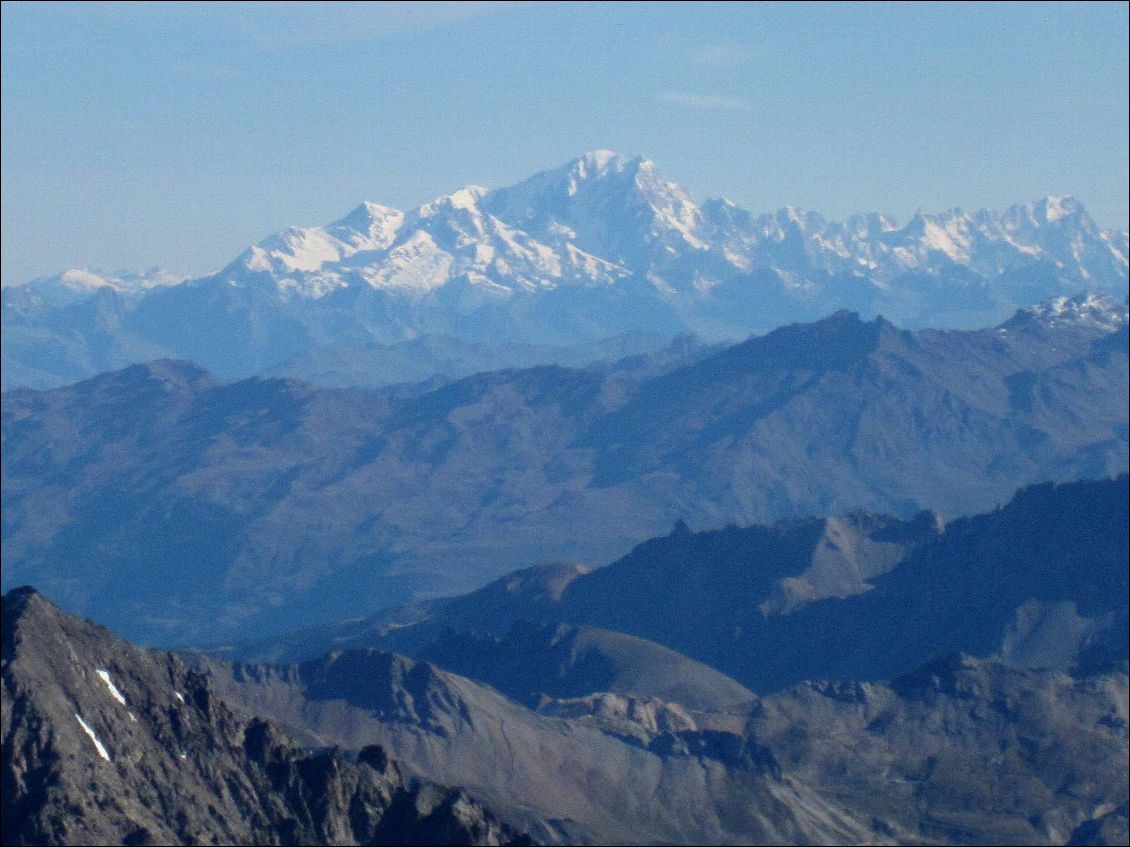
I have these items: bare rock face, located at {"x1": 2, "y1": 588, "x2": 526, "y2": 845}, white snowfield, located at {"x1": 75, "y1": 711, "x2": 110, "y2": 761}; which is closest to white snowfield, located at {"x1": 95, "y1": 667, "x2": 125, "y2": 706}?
bare rock face, located at {"x1": 2, "y1": 588, "x2": 526, "y2": 845}

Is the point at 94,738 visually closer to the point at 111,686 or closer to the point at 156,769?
the point at 156,769

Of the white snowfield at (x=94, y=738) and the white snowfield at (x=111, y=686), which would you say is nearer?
the white snowfield at (x=94, y=738)

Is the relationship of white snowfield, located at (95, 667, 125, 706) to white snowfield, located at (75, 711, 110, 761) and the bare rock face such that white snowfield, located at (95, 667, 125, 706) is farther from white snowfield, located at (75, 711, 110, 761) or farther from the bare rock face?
white snowfield, located at (75, 711, 110, 761)

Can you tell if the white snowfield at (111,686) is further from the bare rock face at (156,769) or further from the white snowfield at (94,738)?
the white snowfield at (94,738)

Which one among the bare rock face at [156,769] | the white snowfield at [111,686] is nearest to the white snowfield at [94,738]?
the bare rock face at [156,769]

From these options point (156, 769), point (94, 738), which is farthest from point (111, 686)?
point (156, 769)

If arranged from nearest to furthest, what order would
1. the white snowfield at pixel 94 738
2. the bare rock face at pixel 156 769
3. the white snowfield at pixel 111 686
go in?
the bare rock face at pixel 156 769, the white snowfield at pixel 94 738, the white snowfield at pixel 111 686
